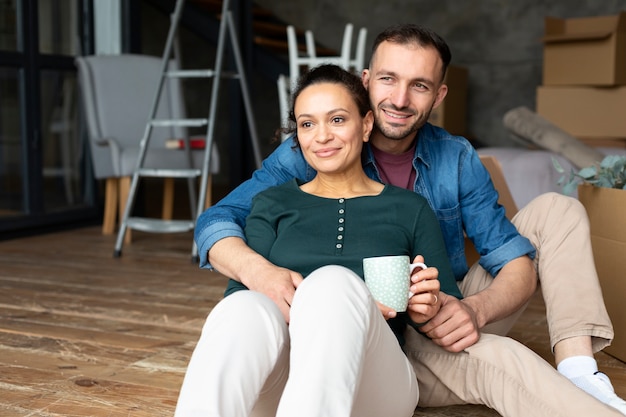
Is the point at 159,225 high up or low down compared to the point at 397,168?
down

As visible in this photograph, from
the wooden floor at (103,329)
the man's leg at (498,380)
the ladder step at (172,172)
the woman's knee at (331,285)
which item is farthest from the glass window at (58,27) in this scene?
the woman's knee at (331,285)

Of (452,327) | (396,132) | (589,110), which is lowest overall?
(452,327)

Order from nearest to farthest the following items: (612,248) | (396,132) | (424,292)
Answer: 1. (424,292)
2. (396,132)
3. (612,248)

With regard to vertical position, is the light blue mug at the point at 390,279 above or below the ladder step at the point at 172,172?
above

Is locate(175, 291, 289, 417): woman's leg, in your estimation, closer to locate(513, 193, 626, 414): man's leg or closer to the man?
the man

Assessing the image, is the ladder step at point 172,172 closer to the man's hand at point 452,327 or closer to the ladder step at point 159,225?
the ladder step at point 159,225

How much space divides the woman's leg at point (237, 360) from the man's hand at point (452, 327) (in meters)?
0.33

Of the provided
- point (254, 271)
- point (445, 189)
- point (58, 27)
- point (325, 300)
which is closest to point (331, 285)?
point (325, 300)

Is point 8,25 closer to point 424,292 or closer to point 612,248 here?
point 612,248

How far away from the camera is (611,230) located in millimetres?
2275

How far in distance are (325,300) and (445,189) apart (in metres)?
0.66

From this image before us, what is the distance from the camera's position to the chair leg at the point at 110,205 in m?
4.87

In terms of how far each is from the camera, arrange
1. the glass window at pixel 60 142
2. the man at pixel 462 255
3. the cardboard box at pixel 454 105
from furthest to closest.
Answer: the cardboard box at pixel 454 105
the glass window at pixel 60 142
the man at pixel 462 255

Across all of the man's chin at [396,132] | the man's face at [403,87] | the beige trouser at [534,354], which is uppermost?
the man's face at [403,87]
